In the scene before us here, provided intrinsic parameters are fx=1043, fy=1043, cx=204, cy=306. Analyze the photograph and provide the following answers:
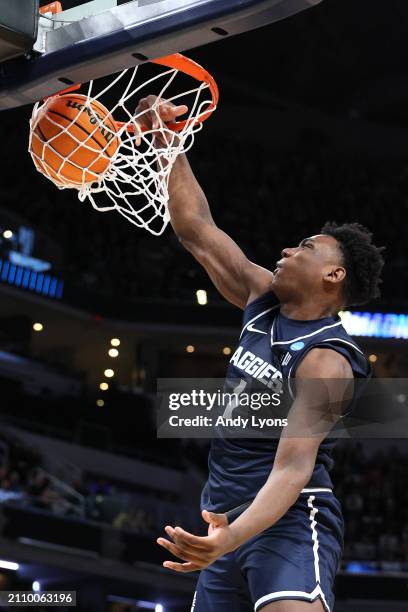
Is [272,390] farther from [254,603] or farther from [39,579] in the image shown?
[39,579]

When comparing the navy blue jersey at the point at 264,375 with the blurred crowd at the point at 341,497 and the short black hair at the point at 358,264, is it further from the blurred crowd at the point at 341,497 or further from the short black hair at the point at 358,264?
the blurred crowd at the point at 341,497

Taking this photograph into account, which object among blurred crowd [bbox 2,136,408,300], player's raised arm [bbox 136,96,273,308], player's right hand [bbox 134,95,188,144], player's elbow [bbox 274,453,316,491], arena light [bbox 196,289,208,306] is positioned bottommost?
player's elbow [bbox 274,453,316,491]

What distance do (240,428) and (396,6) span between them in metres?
18.8

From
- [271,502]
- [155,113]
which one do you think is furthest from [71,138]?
[271,502]

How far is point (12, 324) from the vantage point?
1978 cm

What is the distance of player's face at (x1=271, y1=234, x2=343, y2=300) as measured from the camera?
3525 mm

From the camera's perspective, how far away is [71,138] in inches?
156

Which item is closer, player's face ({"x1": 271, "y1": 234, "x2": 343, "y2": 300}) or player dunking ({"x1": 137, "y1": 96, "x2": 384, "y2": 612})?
player dunking ({"x1": 137, "y1": 96, "x2": 384, "y2": 612})

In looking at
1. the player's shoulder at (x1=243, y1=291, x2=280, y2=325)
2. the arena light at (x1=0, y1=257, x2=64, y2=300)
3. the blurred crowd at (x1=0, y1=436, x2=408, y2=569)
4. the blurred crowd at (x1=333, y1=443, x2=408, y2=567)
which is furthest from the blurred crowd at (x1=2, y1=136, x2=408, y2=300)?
the player's shoulder at (x1=243, y1=291, x2=280, y2=325)

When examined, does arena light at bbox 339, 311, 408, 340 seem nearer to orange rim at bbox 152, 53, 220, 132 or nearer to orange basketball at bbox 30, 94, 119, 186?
orange rim at bbox 152, 53, 220, 132

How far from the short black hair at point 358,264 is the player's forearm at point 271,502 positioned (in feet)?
2.45

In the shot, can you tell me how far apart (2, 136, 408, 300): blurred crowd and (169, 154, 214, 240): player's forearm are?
53.1 feet

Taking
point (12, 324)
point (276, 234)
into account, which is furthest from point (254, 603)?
point (276, 234)

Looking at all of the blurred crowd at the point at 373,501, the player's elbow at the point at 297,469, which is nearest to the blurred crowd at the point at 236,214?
the blurred crowd at the point at 373,501
